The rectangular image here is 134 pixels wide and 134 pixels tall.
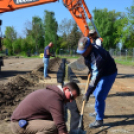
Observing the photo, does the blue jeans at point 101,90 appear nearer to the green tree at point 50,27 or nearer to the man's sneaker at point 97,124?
the man's sneaker at point 97,124

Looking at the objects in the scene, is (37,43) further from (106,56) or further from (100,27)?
(106,56)

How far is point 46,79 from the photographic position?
34.4 feet

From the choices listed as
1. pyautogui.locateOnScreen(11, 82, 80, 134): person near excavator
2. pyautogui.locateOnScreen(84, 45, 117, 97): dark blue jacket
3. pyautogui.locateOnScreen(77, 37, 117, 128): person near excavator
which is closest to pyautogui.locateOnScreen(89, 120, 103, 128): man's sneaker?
pyautogui.locateOnScreen(77, 37, 117, 128): person near excavator

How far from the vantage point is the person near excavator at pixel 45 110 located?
8.48ft

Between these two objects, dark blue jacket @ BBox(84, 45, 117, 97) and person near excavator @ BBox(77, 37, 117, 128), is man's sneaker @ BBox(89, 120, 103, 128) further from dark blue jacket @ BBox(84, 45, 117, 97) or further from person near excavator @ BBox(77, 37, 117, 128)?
dark blue jacket @ BBox(84, 45, 117, 97)

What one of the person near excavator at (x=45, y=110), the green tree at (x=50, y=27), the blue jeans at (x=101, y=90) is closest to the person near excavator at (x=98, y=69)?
the blue jeans at (x=101, y=90)

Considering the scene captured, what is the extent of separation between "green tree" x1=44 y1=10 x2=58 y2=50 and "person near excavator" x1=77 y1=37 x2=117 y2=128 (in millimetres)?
68516

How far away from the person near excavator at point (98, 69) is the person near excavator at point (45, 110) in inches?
50.5

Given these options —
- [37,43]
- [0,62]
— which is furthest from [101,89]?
[37,43]

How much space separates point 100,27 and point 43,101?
62.6 metres

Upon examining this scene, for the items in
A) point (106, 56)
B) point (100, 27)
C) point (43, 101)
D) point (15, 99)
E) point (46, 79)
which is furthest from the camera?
point (100, 27)

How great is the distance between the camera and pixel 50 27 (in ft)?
243

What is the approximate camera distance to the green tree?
73.0m

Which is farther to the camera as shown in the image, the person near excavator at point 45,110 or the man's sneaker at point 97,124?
the man's sneaker at point 97,124
